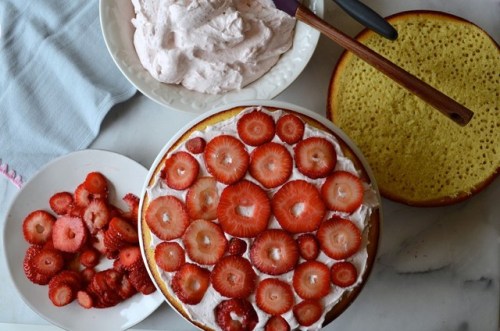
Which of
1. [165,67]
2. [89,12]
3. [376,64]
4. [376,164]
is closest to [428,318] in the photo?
[376,164]

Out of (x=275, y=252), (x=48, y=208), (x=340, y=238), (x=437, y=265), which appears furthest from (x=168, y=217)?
(x=437, y=265)

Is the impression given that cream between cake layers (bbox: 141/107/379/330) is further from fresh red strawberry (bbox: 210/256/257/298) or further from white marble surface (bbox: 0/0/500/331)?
white marble surface (bbox: 0/0/500/331)

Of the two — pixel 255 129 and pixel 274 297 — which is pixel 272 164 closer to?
pixel 255 129

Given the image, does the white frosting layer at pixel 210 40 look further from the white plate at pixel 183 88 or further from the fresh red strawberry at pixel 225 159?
the fresh red strawberry at pixel 225 159

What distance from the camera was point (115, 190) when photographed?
1445mm

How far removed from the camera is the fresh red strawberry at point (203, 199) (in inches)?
41.5

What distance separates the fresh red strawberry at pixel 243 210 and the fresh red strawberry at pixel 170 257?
0.29 feet

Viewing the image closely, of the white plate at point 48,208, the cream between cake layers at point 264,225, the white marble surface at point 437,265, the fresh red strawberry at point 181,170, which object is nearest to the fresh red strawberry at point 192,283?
the cream between cake layers at point 264,225

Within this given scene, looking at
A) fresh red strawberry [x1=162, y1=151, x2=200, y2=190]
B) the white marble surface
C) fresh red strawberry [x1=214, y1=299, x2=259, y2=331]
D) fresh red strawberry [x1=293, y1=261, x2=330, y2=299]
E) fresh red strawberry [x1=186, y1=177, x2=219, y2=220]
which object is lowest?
the white marble surface

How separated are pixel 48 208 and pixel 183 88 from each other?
1.48ft

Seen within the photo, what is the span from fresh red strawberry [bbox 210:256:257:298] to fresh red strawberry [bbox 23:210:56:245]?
1.91 ft

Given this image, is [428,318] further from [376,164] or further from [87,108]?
[87,108]

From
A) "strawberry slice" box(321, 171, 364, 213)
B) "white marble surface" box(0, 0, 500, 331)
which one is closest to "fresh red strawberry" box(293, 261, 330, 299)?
"strawberry slice" box(321, 171, 364, 213)

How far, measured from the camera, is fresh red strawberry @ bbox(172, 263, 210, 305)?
1048 mm
